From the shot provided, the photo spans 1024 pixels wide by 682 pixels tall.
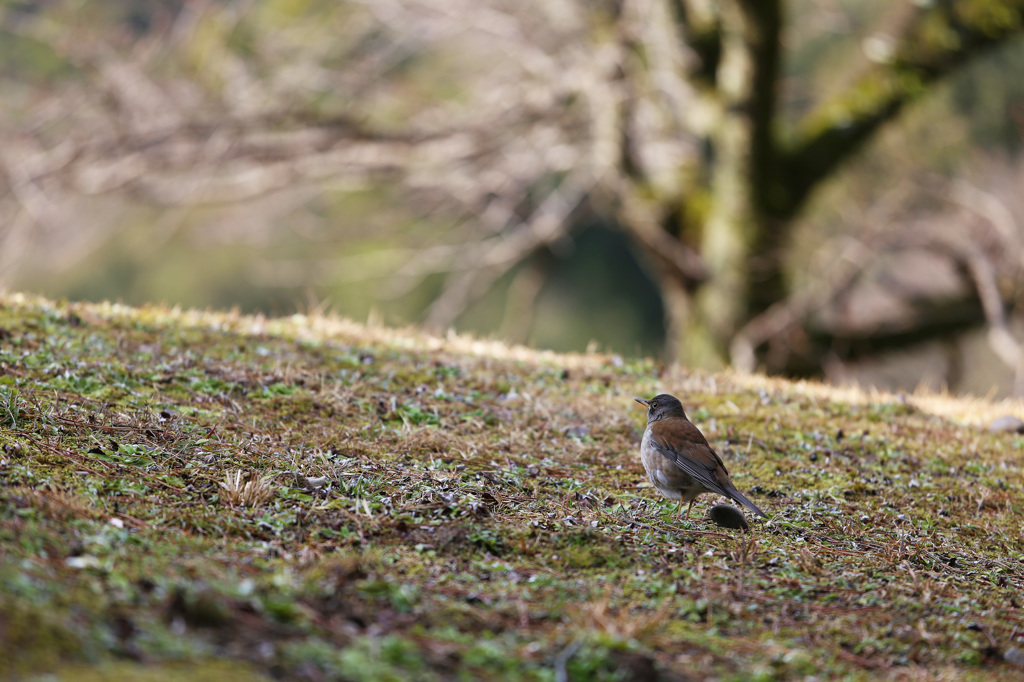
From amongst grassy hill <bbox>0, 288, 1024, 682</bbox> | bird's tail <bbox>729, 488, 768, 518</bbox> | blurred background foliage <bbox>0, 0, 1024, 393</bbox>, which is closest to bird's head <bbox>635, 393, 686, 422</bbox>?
grassy hill <bbox>0, 288, 1024, 682</bbox>

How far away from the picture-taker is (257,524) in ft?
11.6

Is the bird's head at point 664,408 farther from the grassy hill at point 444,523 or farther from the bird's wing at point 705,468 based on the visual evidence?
the bird's wing at point 705,468

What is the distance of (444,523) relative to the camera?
12.2 ft

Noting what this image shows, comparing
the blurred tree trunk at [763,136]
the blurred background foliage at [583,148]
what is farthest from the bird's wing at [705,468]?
the blurred background foliage at [583,148]

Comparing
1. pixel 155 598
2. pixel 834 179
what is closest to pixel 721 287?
pixel 834 179

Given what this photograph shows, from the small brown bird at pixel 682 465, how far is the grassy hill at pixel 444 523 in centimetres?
14

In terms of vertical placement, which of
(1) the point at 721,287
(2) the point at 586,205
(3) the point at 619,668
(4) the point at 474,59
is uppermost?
(4) the point at 474,59

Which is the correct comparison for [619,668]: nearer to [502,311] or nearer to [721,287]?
[721,287]

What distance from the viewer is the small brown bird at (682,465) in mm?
4090

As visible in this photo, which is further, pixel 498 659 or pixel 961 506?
pixel 961 506

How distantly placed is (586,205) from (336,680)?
1149 cm

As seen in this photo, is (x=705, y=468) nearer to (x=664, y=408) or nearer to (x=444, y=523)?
(x=664, y=408)

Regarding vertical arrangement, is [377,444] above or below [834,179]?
below

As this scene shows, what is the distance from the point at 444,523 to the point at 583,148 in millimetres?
9432
